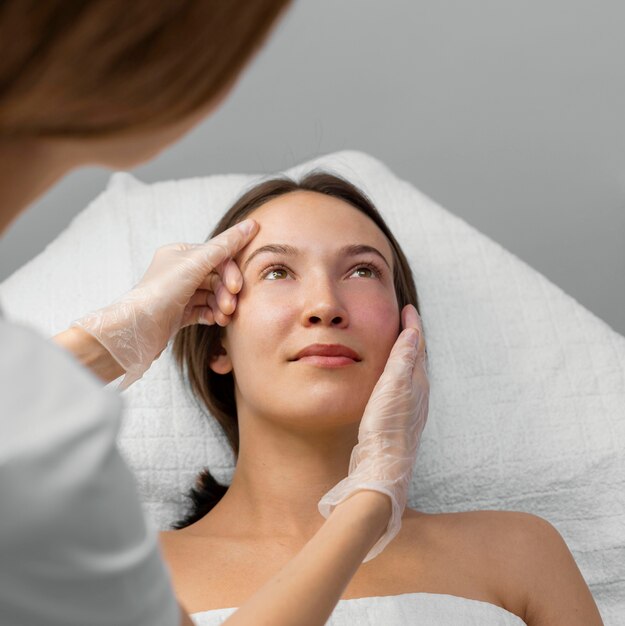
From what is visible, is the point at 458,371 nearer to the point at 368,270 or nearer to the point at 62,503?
the point at 368,270

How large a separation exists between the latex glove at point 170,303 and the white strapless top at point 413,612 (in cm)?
46

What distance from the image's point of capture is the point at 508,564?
165cm

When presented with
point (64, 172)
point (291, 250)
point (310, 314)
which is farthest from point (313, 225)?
point (64, 172)

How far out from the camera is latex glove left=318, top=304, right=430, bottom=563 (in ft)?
4.69

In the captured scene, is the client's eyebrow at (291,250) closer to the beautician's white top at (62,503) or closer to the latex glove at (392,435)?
the latex glove at (392,435)

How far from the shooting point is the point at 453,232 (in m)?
2.31

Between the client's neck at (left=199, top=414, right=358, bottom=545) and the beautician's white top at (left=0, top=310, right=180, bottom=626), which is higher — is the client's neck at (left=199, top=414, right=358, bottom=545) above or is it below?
above

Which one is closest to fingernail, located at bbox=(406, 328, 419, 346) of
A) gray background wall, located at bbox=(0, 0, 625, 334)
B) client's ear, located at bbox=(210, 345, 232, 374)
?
client's ear, located at bbox=(210, 345, 232, 374)

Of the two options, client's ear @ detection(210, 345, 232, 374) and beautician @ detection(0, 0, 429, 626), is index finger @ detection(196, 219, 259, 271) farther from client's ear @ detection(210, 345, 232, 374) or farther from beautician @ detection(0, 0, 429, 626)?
beautician @ detection(0, 0, 429, 626)

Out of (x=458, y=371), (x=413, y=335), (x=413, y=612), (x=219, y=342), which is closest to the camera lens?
(x=413, y=612)

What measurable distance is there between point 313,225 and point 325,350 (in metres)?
0.26

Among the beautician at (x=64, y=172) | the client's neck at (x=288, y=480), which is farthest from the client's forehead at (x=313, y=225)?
the beautician at (x=64, y=172)

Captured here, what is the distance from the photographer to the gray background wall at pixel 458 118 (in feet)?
8.29

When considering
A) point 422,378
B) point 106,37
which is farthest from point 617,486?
point 106,37
